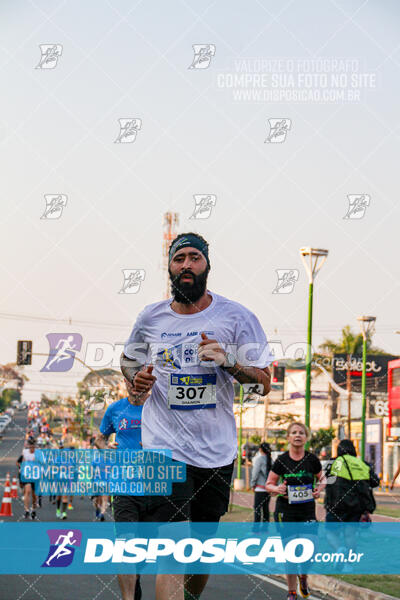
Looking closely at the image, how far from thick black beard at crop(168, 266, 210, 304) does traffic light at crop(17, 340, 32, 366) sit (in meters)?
19.6

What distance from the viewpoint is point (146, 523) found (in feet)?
16.2

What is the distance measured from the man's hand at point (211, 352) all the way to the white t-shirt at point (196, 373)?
152 millimetres

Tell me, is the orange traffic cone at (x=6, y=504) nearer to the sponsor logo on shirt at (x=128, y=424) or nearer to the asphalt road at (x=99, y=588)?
the asphalt road at (x=99, y=588)

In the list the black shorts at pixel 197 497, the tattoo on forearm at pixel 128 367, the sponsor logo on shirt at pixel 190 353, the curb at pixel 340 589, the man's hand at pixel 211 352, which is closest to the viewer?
the man's hand at pixel 211 352

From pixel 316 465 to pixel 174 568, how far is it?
5294 mm

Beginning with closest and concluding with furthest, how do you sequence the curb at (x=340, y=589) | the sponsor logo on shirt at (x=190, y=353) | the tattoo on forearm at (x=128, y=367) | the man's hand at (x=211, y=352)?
the man's hand at (x=211, y=352) < the sponsor logo on shirt at (x=190, y=353) < the tattoo on forearm at (x=128, y=367) < the curb at (x=340, y=589)

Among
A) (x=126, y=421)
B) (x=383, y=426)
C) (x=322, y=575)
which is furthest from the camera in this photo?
(x=383, y=426)

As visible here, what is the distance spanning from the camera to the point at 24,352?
78.7ft

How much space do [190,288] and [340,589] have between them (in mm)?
6083

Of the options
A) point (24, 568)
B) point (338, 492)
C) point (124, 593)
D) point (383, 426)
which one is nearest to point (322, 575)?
point (338, 492)

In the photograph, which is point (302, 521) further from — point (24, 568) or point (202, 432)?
point (202, 432)

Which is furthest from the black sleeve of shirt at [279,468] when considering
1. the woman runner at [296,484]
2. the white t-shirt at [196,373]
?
the white t-shirt at [196,373]

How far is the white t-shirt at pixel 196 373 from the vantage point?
465 centimetres

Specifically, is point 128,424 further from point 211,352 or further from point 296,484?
point 211,352
